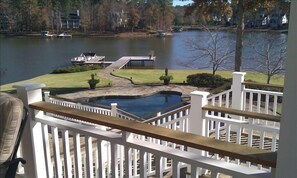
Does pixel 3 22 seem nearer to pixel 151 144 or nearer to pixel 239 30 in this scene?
pixel 239 30

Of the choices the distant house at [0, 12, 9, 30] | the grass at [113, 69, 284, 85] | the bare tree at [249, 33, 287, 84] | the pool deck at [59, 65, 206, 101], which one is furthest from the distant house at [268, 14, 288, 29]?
the distant house at [0, 12, 9, 30]

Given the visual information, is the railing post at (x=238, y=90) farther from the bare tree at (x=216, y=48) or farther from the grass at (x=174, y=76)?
the bare tree at (x=216, y=48)

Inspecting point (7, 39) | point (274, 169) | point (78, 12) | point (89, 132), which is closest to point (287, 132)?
point (274, 169)

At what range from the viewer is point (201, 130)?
11.3ft

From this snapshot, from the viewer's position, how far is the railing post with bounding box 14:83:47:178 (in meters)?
2.03

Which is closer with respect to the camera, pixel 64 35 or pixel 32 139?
pixel 32 139

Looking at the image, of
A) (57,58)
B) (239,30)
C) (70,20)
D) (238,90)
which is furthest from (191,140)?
(70,20)

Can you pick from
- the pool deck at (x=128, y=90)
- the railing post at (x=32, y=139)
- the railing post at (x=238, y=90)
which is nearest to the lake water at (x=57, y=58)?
the pool deck at (x=128, y=90)

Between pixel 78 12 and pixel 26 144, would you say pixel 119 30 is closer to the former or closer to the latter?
pixel 78 12

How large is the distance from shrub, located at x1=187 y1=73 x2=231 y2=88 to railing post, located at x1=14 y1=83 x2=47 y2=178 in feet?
41.7

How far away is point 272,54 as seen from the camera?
45.1 ft

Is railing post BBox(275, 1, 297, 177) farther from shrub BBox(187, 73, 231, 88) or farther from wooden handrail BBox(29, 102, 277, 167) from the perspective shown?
shrub BBox(187, 73, 231, 88)

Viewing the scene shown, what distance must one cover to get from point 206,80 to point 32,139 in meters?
13.4

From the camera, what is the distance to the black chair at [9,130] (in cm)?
177
